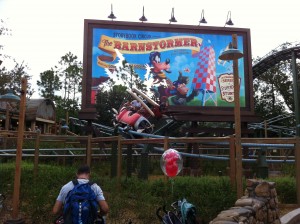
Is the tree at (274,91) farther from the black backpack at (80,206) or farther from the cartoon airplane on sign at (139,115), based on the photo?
the black backpack at (80,206)

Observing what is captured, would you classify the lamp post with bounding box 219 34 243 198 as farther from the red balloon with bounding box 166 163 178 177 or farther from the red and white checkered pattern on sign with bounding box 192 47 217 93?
the red and white checkered pattern on sign with bounding box 192 47 217 93

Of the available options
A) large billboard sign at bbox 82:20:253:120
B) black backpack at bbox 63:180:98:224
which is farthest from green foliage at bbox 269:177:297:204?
large billboard sign at bbox 82:20:253:120

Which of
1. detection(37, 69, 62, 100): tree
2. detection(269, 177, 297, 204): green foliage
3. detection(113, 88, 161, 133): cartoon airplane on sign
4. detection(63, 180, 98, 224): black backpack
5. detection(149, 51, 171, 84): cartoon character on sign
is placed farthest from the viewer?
detection(37, 69, 62, 100): tree

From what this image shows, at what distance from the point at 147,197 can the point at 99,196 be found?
3.54 meters

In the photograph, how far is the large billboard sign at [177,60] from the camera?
18.9 meters

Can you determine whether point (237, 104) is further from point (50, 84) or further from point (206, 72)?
point (50, 84)

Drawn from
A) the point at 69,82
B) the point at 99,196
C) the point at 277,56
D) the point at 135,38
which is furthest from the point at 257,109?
the point at 99,196

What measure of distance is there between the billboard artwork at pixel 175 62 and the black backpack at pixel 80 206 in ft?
49.4

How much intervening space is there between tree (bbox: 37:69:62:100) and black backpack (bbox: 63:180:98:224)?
52.5 metres

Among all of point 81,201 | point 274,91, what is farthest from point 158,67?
point 274,91

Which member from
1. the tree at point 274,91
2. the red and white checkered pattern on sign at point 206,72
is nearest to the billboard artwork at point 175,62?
the red and white checkered pattern on sign at point 206,72

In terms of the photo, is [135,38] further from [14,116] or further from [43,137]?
[14,116]

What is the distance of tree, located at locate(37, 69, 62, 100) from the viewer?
55131 mm

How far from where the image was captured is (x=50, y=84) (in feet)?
183
